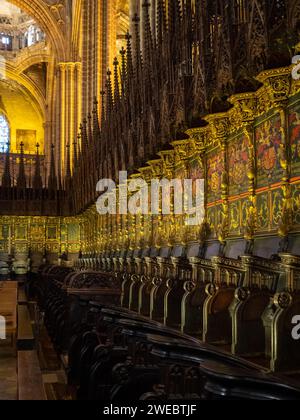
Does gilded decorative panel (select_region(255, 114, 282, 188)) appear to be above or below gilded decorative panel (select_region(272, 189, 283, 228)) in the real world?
above

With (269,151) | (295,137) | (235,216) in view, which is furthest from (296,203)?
(235,216)

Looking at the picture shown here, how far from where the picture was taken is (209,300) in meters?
4.11

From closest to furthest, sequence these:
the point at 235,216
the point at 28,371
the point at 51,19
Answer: the point at 28,371 → the point at 235,216 → the point at 51,19

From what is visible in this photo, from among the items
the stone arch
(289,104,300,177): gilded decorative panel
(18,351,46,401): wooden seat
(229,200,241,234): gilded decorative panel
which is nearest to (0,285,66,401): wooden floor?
(18,351,46,401): wooden seat

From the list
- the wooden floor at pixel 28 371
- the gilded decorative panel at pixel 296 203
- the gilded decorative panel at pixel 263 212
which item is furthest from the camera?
the gilded decorative panel at pixel 263 212

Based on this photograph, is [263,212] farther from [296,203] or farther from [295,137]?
[295,137]

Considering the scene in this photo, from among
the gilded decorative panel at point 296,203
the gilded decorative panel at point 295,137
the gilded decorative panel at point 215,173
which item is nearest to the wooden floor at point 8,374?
the gilded decorative panel at point 296,203

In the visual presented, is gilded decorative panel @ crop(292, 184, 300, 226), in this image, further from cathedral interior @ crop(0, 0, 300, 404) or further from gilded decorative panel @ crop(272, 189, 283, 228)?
gilded decorative panel @ crop(272, 189, 283, 228)

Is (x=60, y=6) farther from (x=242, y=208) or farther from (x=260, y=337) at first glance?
(x=260, y=337)

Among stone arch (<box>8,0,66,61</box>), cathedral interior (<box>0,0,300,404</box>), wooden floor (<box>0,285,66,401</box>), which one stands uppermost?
stone arch (<box>8,0,66,61</box>)

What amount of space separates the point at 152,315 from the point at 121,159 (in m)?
4.85

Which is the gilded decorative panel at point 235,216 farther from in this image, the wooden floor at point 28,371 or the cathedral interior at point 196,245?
the wooden floor at point 28,371

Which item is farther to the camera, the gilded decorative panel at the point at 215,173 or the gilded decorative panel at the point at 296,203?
the gilded decorative panel at the point at 215,173

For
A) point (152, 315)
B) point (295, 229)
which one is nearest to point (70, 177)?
point (152, 315)
